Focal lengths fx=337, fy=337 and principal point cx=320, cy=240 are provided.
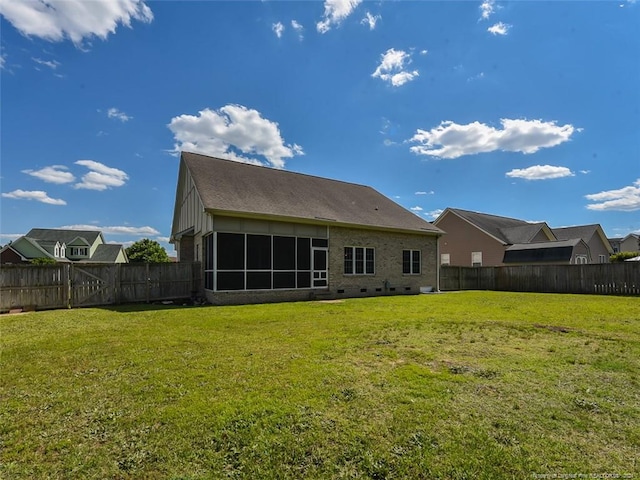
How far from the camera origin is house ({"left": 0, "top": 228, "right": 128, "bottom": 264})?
37625 millimetres

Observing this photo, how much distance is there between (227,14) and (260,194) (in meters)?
6.86

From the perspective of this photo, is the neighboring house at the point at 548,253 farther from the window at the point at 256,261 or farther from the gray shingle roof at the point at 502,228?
the window at the point at 256,261

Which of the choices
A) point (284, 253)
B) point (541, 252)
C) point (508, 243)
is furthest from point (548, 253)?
point (284, 253)

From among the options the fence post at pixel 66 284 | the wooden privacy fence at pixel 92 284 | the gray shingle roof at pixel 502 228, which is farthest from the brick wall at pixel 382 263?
the gray shingle roof at pixel 502 228

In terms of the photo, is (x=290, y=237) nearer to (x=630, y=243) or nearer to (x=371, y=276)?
(x=371, y=276)

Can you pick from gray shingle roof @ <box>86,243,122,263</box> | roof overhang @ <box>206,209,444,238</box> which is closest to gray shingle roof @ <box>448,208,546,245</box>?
roof overhang @ <box>206,209,444,238</box>

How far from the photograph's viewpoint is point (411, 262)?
63.1 ft

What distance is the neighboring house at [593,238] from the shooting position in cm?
2966

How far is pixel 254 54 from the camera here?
1312cm

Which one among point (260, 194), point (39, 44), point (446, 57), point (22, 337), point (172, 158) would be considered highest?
point (446, 57)

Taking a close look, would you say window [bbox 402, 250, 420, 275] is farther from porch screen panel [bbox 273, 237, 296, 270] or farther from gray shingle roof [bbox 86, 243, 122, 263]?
gray shingle roof [bbox 86, 243, 122, 263]

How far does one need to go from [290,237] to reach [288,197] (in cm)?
253

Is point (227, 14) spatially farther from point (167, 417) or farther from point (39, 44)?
point (167, 417)

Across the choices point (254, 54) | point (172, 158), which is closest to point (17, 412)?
point (254, 54)
